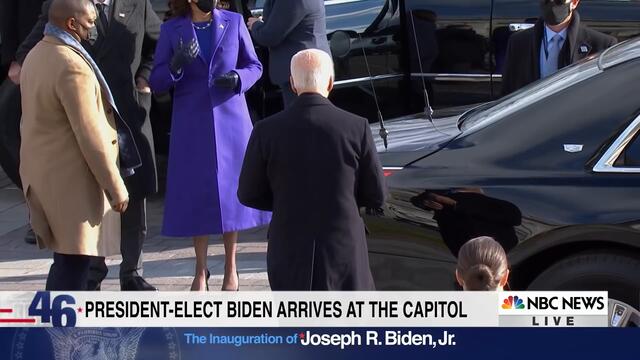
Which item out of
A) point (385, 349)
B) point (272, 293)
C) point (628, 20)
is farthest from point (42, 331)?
point (628, 20)

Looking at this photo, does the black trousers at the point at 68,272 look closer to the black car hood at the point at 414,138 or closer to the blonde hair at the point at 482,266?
the black car hood at the point at 414,138

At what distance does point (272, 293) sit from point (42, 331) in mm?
812

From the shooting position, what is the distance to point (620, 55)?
527cm

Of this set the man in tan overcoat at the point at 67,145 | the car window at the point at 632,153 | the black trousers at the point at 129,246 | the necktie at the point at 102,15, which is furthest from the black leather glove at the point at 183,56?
the car window at the point at 632,153

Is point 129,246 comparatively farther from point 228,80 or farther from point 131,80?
point 228,80

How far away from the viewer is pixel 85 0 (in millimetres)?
5496

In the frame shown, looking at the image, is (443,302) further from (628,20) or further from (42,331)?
(628,20)

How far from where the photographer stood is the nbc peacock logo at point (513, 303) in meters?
4.04

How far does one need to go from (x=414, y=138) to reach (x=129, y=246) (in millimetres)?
1895

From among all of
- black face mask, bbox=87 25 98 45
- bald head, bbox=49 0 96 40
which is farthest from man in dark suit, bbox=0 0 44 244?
bald head, bbox=49 0 96 40

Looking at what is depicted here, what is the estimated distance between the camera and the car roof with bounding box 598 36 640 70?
5137 mm

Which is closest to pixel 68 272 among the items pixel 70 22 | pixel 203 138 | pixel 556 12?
pixel 70 22

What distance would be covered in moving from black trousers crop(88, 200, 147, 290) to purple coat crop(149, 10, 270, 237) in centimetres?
14

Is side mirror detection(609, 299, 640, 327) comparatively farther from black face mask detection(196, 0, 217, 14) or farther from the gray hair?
black face mask detection(196, 0, 217, 14)
